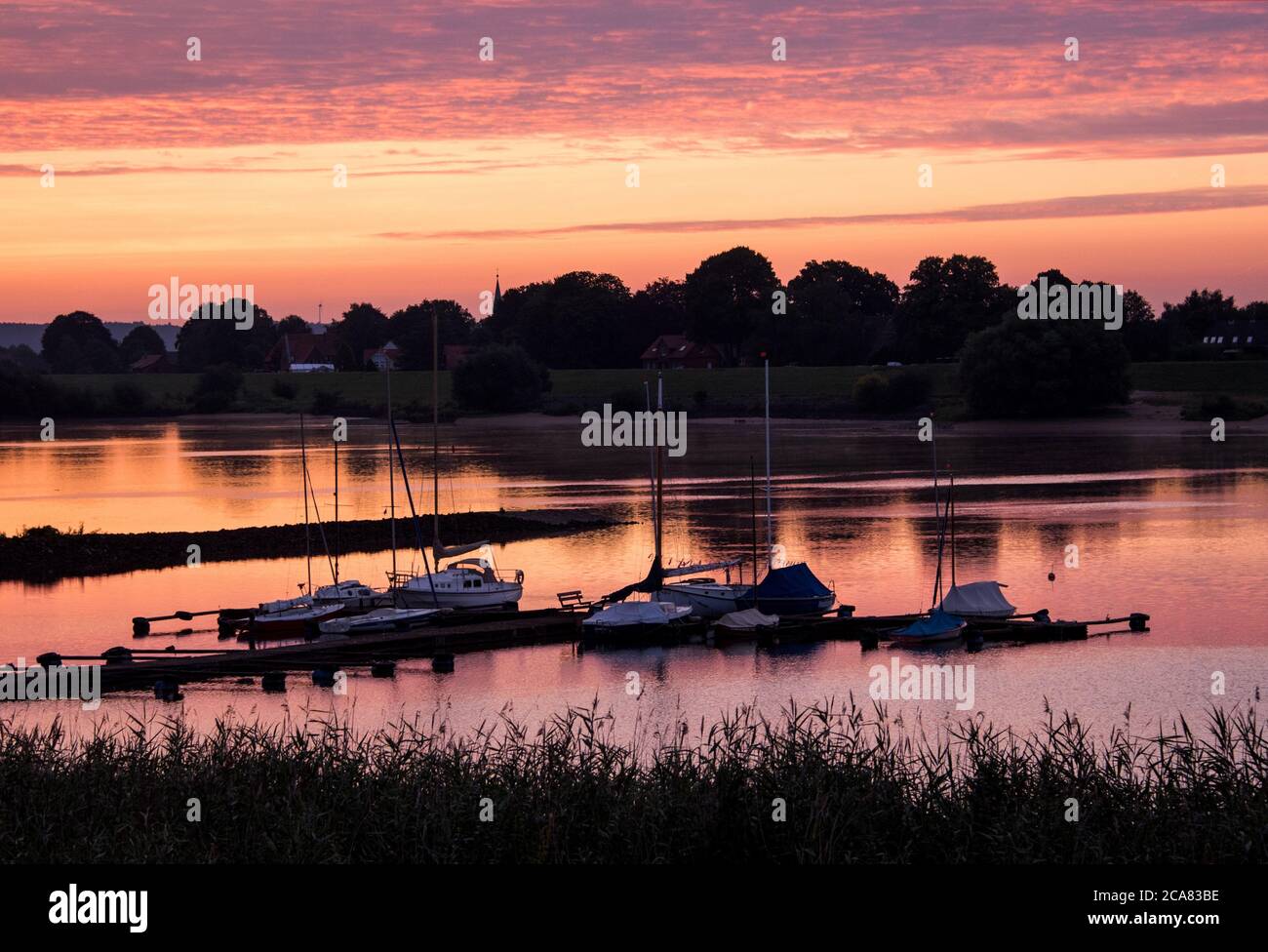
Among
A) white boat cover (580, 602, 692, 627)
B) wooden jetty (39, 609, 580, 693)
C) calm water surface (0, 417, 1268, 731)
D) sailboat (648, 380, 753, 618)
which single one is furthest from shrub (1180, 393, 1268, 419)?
wooden jetty (39, 609, 580, 693)

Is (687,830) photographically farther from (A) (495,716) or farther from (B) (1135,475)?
(B) (1135,475)

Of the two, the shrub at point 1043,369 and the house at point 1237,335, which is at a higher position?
the house at point 1237,335

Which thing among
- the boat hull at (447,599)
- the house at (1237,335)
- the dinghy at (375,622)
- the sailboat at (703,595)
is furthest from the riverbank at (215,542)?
the house at (1237,335)

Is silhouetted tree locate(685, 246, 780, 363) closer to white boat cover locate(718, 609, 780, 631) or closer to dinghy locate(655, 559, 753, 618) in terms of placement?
dinghy locate(655, 559, 753, 618)

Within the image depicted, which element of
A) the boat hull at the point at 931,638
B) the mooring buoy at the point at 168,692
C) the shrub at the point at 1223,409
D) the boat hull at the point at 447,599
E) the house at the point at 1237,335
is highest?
the house at the point at 1237,335

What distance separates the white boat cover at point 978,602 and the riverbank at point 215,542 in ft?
76.7

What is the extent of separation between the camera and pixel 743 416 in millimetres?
162125

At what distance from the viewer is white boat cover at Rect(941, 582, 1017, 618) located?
4381 centimetres

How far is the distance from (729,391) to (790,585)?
129 m

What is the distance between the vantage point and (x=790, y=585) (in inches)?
1773

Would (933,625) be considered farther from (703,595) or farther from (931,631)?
(703,595)

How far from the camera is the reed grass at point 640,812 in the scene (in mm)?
15664

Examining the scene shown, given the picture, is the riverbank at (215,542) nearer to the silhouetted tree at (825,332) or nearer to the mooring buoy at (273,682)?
the mooring buoy at (273,682)
